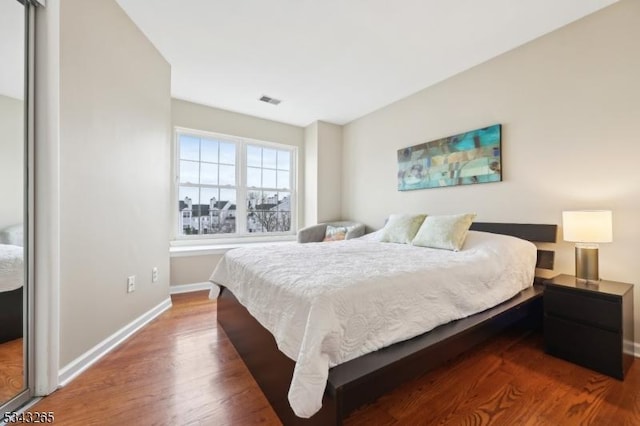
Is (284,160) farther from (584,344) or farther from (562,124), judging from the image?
(584,344)

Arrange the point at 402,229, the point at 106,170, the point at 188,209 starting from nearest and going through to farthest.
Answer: the point at 106,170, the point at 402,229, the point at 188,209

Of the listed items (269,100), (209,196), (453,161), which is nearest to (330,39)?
(269,100)

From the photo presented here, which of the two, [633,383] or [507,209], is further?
[507,209]

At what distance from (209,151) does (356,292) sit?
11.7ft

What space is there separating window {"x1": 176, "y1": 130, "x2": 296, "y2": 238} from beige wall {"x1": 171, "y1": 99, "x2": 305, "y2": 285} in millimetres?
114

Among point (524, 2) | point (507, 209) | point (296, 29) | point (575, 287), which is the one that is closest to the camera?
point (575, 287)

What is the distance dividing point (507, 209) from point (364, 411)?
7.37 feet

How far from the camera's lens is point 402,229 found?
9.36ft

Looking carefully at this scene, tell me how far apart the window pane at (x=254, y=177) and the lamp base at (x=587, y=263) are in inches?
153

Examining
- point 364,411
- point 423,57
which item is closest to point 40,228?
point 364,411

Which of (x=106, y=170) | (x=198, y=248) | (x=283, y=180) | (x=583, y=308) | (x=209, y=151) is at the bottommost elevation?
(x=583, y=308)

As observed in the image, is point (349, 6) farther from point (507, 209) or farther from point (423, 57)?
point (507, 209)

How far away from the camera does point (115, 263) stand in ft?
Result: 7.00

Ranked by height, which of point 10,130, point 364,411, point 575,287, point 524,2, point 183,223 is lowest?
point 364,411
